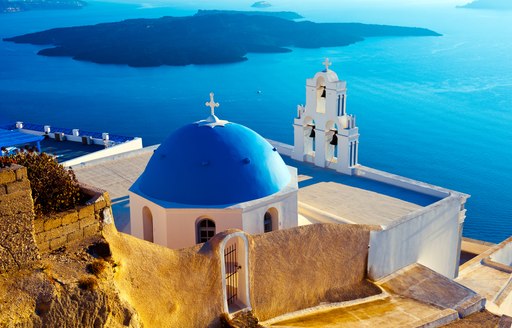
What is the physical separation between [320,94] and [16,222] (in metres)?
11.6

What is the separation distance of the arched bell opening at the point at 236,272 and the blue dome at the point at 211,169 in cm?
126

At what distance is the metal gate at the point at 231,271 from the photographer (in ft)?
34.9

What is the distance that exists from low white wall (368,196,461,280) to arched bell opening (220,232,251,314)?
11.1 ft

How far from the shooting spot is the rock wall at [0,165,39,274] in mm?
6441

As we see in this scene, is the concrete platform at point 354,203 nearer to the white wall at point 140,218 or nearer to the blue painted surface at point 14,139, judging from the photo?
the white wall at point 140,218

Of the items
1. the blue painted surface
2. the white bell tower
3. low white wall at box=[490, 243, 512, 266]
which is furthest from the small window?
the blue painted surface

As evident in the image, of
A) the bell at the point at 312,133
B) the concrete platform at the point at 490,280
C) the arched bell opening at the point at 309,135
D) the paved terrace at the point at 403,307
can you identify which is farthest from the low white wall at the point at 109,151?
the concrete platform at the point at 490,280

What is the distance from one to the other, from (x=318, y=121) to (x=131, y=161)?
5.66 metres

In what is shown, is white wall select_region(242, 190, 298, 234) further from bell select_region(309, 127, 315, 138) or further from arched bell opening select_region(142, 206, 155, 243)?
bell select_region(309, 127, 315, 138)

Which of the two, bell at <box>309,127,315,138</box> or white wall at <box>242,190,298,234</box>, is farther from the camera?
bell at <box>309,127,315,138</box>

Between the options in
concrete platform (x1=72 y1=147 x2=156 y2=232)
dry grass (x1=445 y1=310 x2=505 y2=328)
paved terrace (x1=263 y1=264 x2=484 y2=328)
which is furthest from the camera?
concrete platform (x1=72 y1=147 x2=156 y2=232)

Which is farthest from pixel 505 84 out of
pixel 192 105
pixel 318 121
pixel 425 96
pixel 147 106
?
pixel 318 121

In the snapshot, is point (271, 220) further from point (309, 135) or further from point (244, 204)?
point (309, 135)

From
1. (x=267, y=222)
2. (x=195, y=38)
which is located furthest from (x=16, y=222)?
(x=195, y=38)
